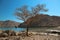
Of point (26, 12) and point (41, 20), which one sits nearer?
point (26, 12)

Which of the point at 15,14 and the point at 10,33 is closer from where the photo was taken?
the point at 10,33

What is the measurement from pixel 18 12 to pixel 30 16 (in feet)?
3.30

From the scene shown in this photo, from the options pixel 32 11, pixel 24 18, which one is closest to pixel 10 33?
pixel 24 18

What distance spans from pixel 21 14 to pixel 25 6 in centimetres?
70

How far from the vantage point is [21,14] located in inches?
467

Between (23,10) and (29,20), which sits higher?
(23,10)

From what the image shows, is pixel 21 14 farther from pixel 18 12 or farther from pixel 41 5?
pixel 41 5

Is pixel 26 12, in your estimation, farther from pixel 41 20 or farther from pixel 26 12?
pixel 41 20

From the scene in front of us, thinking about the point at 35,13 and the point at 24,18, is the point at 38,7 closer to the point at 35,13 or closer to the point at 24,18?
the point at 35,13

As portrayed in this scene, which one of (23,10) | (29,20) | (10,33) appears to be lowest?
(10,33)

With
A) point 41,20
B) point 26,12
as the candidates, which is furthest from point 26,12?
point 41,20

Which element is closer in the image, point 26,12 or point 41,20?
point 26,12

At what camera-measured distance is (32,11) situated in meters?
11.7

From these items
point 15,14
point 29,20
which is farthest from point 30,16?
point 15,14
